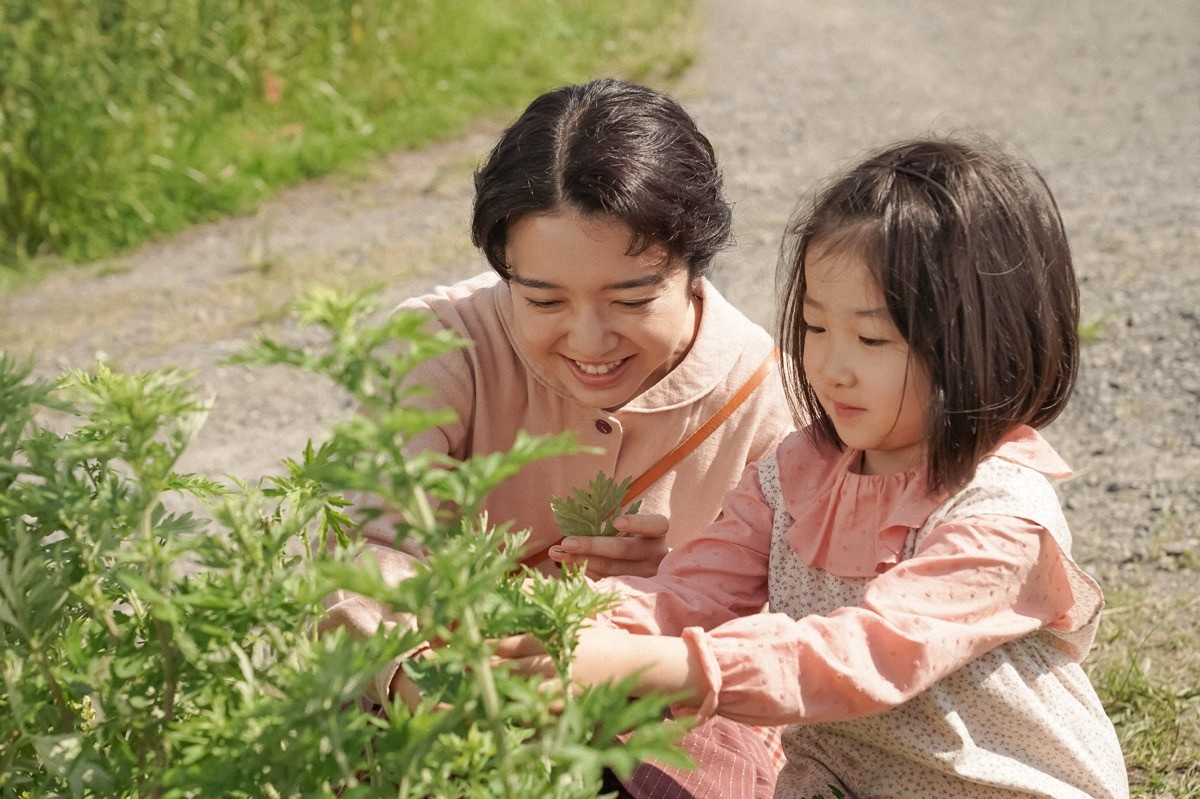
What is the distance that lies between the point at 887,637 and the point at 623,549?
0.51m

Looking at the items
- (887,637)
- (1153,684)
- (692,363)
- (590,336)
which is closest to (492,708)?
(887,637)

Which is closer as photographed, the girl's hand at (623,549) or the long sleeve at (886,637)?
the long sleeve at (886,637)

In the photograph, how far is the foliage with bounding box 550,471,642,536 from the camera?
2.01m

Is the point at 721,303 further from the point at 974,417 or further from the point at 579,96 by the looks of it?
the point at 974,417

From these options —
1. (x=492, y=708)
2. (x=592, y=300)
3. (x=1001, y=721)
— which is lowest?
(x=1001, y=721)

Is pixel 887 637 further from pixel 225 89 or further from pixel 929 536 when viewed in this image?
pixel 225 89

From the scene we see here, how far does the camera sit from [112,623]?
1383 mm

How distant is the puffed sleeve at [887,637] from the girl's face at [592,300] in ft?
2.35

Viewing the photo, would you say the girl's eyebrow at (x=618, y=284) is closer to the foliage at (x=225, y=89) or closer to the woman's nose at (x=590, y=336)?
the woman's nose at (x=590, y=336)

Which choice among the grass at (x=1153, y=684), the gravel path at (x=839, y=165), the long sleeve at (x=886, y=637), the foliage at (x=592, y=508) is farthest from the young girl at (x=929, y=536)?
the grass at (x=1153, y=684)

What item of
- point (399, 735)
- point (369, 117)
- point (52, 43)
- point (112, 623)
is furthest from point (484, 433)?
point (369, 117)

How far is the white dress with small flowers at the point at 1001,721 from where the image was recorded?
1.87 metres

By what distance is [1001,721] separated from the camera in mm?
1899

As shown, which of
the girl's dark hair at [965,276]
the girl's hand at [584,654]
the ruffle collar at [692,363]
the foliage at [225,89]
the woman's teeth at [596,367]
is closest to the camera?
the girl's hand at [584,654]
